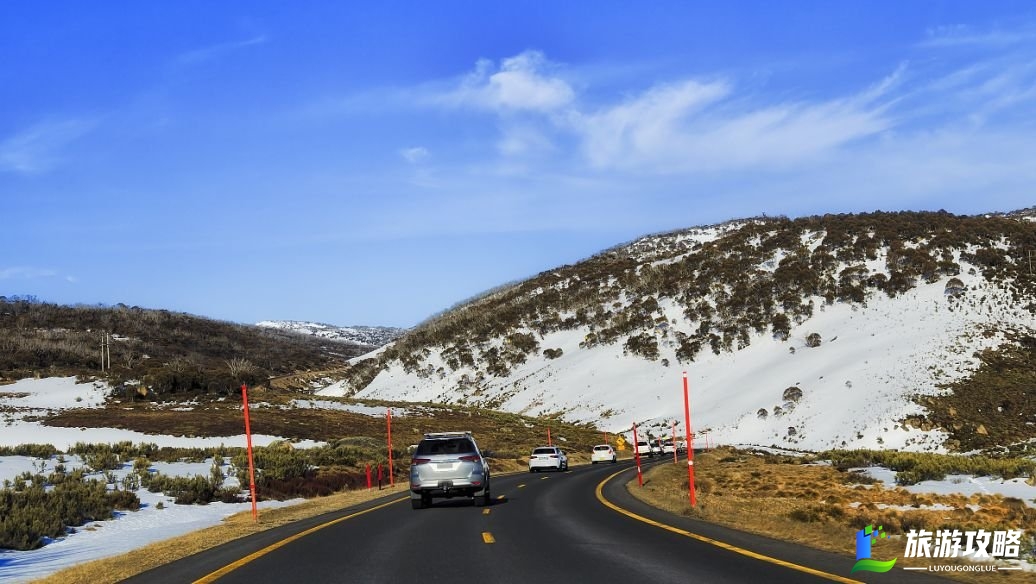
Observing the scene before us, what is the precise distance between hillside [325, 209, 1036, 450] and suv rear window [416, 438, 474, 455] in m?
38.0

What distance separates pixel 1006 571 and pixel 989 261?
8194 centimetres

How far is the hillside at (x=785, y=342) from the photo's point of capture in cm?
6097

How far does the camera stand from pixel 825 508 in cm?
1844

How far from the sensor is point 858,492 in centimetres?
2247

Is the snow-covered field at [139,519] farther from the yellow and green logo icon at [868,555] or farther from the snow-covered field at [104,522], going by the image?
the yellow and green logo icon at [868,555]

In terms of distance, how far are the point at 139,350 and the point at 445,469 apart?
435 ft

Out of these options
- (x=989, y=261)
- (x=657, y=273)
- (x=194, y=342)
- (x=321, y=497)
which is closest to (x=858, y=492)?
(x=321, y=497)

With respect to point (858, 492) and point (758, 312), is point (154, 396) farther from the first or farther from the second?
point (858, 492)

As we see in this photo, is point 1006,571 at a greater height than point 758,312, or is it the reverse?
point 758,312

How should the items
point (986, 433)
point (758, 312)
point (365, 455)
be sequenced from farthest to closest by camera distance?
1. point (758, 312)
2. point (986, 433)
3. point (365, 455)

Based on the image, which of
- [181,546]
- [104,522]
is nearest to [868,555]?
[181,546]

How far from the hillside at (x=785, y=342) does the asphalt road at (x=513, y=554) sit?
40626mm

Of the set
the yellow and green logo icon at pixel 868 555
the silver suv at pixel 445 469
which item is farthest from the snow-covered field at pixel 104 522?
the yellow and green logo icon at pixel 868 555

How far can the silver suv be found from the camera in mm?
22781
